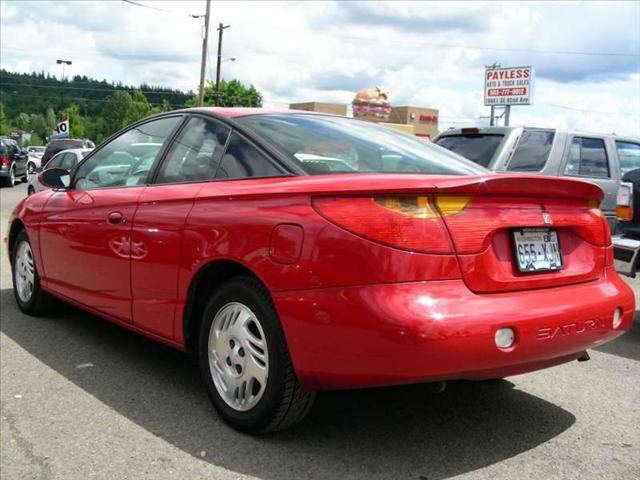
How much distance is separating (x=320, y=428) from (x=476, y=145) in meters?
5.32

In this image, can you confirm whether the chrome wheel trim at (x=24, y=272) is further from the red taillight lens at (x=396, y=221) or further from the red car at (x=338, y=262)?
the red taillight lens at (x=396, y=221)

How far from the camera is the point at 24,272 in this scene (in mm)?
5512

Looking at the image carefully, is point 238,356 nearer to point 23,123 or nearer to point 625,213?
point 625,213

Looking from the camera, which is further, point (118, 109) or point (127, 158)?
point (118, 109)

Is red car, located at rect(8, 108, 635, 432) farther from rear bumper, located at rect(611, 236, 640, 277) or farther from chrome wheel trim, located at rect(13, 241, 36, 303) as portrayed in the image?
rear bumper, located at rect(611, 236, 640, 277)

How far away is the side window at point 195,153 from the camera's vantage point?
361cm

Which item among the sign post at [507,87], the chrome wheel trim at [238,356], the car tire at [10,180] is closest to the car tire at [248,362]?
the chrome wheel trim at [238,356]

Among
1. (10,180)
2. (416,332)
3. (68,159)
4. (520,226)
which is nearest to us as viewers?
(416,332)

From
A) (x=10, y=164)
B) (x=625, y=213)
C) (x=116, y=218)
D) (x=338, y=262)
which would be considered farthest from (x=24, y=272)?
(x=10, y=164)

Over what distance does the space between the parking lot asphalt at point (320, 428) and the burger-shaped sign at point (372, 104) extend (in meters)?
76.7

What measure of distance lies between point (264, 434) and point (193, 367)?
4.12 ft

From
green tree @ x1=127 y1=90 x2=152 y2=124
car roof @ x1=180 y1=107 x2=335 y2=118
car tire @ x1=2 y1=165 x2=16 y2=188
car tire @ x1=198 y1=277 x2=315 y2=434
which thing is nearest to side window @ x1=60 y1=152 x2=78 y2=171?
car tire @ x1=2 y1=165 x2=16 y2=188

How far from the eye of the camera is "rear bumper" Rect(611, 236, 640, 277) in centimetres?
524

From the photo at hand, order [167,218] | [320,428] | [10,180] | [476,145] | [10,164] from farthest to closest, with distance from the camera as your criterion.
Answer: [10,180] < [10,164] < [476,145] < [167,218] < [320,428]
